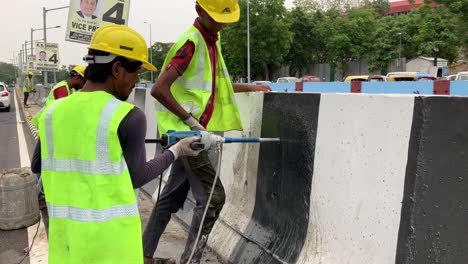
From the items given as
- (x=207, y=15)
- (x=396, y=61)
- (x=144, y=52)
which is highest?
(x=396, y=61)

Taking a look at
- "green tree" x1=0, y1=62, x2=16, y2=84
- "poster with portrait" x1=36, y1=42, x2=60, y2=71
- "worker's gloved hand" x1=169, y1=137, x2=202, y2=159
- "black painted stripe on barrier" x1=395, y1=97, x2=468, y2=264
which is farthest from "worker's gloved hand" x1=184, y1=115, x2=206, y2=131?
"green tree" x1=0, y1=62, x2=16, y2=84

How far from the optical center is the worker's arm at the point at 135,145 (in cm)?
191

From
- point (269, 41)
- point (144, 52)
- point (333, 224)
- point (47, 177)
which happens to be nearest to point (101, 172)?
point (47, 177)

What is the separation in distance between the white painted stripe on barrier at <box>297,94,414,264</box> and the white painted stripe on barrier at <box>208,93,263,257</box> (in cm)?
88

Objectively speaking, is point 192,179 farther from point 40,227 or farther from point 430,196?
point 40,227

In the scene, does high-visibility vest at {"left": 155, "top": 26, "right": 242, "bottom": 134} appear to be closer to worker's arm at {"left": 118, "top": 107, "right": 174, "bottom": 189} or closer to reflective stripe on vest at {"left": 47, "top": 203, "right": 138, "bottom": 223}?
worker's arm at {"left": 118, "top": 107, "right": 174, "bottom": 189}

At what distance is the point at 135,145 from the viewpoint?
1.97 meters

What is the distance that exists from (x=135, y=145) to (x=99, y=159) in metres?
0.16

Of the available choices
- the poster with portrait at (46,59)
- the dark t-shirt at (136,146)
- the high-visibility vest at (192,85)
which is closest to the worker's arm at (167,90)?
the high-visibility vest at (192,85)

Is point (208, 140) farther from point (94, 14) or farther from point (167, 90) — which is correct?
point (94, 14)

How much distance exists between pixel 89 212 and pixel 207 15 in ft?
5.26

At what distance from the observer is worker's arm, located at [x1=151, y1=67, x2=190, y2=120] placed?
2877 mm

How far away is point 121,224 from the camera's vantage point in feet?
6.32

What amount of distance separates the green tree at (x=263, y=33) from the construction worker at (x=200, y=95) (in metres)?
46.8
